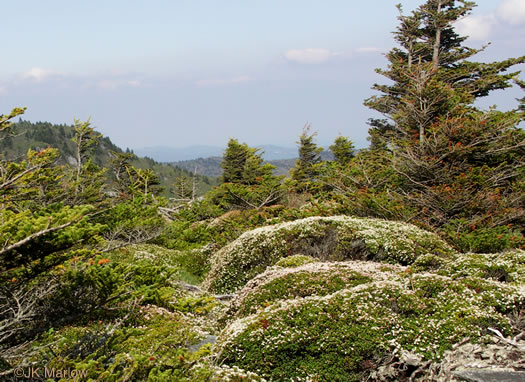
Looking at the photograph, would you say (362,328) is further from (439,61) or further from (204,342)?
(439,61)

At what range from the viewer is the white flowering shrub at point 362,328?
6.50m

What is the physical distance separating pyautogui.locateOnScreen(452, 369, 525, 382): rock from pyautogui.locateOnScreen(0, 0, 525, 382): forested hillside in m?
0.03

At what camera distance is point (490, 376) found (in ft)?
17.5

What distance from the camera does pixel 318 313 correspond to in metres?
7.31

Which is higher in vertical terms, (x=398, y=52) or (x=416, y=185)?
(x=398, y=52)

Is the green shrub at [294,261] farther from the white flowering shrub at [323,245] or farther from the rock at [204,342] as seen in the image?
the rock at [204,342]

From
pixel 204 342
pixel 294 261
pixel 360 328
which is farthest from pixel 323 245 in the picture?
pixel 360 328

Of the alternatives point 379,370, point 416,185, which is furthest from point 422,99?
point 379,370

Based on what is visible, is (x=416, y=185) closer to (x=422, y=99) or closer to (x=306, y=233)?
(x=422, y=99)

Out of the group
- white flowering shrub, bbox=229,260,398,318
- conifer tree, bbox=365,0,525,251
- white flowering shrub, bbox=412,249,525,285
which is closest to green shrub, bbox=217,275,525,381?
white flowering shrub, bbox=229,260,398,318

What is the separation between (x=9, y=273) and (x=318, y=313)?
5.07m

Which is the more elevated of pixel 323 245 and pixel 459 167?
pixel 459 167

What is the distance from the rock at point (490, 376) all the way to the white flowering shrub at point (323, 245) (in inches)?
242

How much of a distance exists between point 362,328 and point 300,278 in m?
2.47
